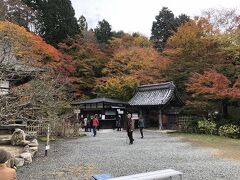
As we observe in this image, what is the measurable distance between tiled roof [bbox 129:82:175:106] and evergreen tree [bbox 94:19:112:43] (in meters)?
16.8

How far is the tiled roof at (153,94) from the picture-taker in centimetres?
2916

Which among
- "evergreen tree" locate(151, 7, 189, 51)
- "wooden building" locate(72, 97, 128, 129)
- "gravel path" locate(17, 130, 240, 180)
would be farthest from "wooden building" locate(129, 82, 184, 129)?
"evergreen tree" locate(151, 7, 189, 51)

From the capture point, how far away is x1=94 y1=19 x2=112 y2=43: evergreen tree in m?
48.2

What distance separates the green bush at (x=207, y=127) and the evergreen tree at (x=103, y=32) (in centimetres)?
2552

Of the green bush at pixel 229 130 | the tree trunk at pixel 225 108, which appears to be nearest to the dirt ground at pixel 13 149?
the green bush at pixel 229 130

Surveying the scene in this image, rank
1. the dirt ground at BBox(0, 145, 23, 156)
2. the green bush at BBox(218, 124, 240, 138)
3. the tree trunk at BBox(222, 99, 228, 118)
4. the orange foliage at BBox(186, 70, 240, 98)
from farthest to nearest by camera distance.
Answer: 1. the tree trunk at BBox(222, 99, 228, 118)
2. the green bush at BBox(218, 124, 240, 138)
3. the orange foliage at BBox(186, 70, 240, 98)
4. the dirt ground at BBox(0, 145, 23, 156)

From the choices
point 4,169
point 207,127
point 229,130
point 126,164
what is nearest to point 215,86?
point 229,130

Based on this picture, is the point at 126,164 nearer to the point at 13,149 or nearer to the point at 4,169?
the point at 13,149

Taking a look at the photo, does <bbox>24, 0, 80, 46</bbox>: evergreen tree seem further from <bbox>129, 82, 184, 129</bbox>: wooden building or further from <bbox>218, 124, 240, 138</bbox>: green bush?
<bbox>218, 124, 240, 138</bbox>: green bush

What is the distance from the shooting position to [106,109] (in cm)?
3175

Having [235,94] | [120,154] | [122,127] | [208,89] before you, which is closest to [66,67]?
[122,127]

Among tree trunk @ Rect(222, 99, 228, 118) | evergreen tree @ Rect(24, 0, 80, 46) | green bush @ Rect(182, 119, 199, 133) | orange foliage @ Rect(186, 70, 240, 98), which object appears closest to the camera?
orange foliage @ Rect(186, 70, 240, 98)

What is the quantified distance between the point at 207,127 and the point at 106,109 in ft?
35.1

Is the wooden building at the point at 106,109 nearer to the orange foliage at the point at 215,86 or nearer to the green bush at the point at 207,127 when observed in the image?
the green bush at the point at 207,127
